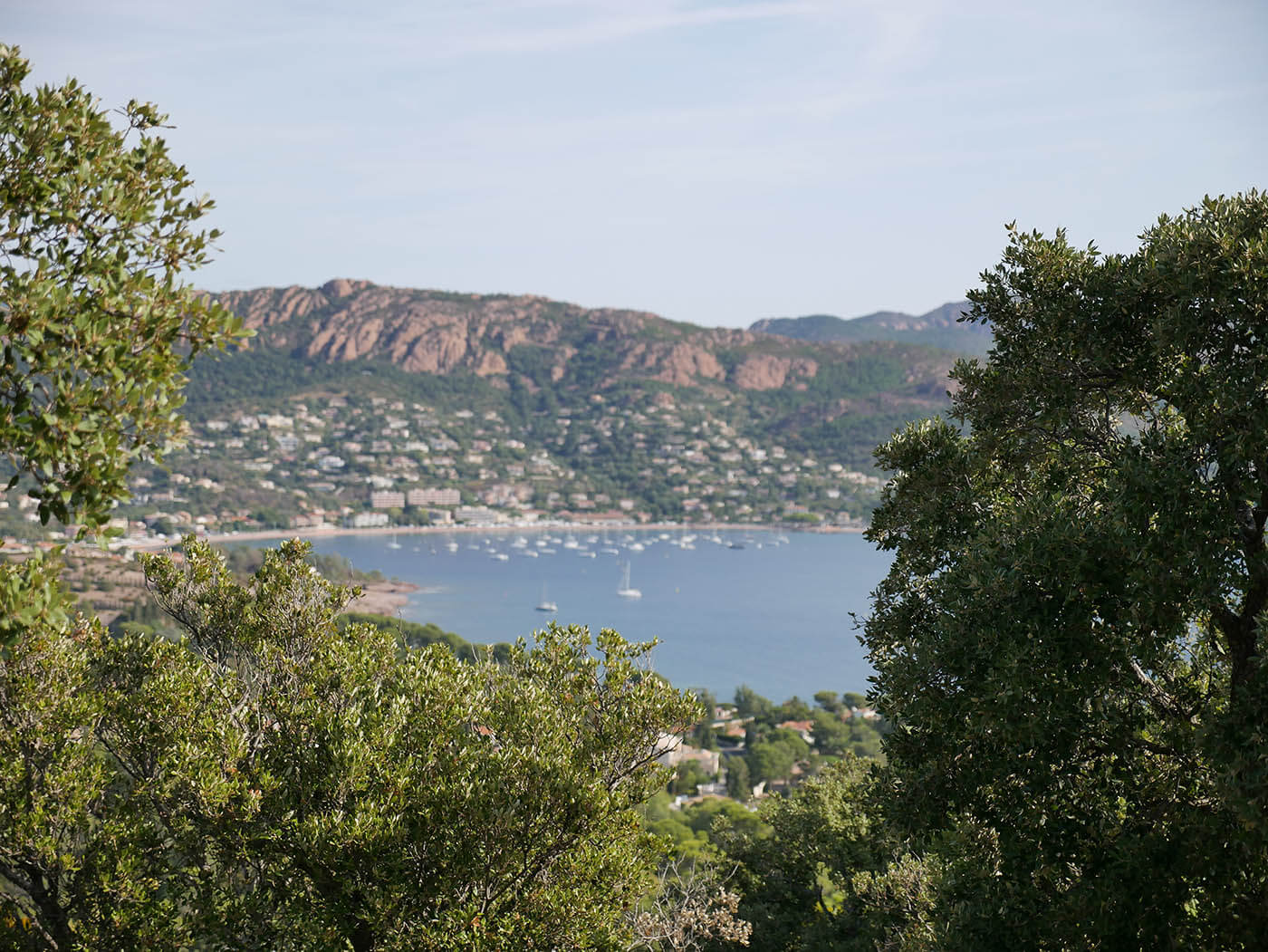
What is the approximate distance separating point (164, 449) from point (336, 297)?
683ft

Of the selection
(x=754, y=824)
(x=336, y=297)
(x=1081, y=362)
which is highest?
(x=336, y=297)

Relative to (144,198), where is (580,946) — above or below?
below

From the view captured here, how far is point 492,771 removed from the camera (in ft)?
17.7

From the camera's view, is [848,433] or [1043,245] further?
[848,433]

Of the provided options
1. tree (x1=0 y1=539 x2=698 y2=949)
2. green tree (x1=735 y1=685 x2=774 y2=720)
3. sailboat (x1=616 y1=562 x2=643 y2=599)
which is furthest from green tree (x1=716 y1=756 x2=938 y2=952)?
sailboat (x1=616 y1=562 x2=643 y2=599)

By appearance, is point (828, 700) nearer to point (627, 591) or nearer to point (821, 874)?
point (627, 591)

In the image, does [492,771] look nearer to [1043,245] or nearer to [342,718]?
[342,718]

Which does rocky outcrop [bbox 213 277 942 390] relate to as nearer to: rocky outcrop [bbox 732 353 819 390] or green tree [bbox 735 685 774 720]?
rocky outcrop [bbox 732 353 819 390]

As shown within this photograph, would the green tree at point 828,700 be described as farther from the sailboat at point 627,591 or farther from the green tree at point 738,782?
the sailboat at point 627,591

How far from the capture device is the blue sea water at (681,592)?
215ft

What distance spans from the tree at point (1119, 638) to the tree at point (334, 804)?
1.88 metres

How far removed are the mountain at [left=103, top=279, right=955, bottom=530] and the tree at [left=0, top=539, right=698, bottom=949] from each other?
342ft

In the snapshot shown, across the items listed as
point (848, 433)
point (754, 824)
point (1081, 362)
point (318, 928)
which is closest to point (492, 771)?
point (318, 928)

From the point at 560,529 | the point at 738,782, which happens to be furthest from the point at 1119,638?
the point at 560,529
